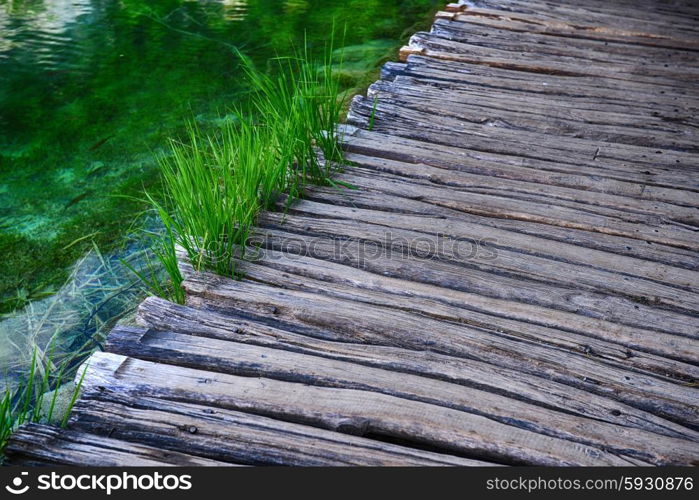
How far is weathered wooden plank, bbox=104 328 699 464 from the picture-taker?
5.96 ft

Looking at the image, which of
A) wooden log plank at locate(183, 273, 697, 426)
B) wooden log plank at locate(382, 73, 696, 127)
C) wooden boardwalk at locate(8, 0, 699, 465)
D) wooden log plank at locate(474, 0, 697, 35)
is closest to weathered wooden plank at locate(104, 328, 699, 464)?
wooden boardwalk at locate(8, 0, 699, 465)

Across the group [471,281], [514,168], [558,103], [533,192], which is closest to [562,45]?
[558,103]

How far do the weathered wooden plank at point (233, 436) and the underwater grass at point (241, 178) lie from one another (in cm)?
56

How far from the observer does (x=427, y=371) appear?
2023mm

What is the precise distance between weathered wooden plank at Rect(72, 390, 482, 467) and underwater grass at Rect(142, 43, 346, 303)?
56 centimetres

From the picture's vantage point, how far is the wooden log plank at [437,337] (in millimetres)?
1994

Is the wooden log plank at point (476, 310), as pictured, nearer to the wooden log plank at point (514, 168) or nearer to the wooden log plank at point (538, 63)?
the wooden log plank at point (514, 168)

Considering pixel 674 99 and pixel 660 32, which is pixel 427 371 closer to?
pixel 674 99

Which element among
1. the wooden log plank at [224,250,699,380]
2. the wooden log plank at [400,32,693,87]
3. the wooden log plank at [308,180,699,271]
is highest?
the wooden log plank at [400,32,693,87]

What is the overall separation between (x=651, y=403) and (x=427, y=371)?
0.63 metres

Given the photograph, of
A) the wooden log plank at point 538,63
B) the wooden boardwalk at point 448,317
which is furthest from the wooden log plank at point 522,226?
the wooden log plank at point 538,63

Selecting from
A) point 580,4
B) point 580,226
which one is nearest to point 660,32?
point 580,4

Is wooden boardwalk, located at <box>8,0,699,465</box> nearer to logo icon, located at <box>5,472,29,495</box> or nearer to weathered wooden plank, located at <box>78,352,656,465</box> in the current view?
weathered wooden plank, located at <box>78,352,656,465</box>

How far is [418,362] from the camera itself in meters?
2.06
